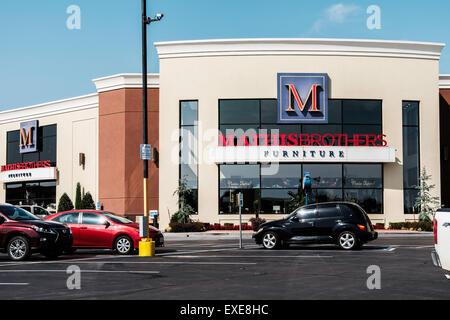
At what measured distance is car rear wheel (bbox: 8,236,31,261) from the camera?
16141 millimetres

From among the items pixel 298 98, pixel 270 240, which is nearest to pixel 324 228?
pixel 270 240

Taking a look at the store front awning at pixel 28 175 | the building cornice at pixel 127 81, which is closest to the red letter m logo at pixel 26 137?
the store front awning at pixel 28 175

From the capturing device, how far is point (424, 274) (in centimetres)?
1223

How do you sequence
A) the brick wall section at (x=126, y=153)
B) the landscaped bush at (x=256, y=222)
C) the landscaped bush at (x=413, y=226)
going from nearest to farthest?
the landscaped bush at (x=413, y=226)
the landscaped bush at (x=256, y=222)
the brick wall section at (x=126, y=153)

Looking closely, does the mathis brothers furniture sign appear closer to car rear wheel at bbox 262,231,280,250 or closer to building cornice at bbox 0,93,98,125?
building cornice at bbox 0,93,98,125

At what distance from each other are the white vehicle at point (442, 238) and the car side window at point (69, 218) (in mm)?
12755

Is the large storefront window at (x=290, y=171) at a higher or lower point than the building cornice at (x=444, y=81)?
lower

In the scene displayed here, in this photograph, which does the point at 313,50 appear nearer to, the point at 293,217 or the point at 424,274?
the point at 293,217

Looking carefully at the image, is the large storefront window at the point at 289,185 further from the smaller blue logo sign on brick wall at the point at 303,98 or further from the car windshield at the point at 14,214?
the car windshield at the point at 14,214

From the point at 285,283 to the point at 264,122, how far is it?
2530cm

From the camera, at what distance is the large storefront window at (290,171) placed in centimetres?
3544

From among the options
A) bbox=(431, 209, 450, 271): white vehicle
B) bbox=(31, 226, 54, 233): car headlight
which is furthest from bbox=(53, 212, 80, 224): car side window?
bbox=(431, 209, 450, 271): white vehicle

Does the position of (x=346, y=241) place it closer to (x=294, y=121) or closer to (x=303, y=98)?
(x=294, y=121)

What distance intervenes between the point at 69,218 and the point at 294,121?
64.0 feet
